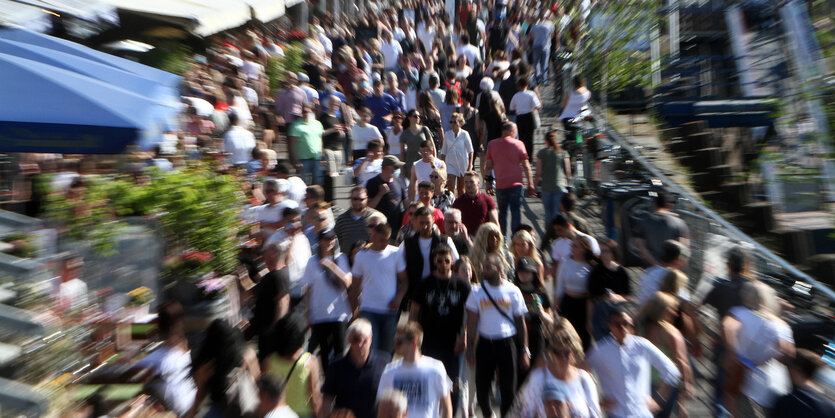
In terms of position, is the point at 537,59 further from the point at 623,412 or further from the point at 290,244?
the point at 623,412

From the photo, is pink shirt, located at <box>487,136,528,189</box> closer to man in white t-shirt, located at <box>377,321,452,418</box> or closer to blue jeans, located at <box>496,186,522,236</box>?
blue jeans, located at <box>496,186,522,236</box>

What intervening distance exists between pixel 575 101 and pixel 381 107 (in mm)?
3359

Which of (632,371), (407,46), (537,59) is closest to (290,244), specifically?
(632,371)

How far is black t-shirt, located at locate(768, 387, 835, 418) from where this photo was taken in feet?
17.8

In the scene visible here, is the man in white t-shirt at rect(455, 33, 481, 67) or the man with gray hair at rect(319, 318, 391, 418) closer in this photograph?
the man with gray hair at rect(319, 318, 391, 418)

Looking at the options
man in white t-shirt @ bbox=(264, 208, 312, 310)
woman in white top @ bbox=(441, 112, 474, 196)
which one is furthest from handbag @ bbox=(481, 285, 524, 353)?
woman in white top @ bbox=(441, 112, 474, 196)

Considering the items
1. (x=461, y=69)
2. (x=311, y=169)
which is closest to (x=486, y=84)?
(x=461, y=69)

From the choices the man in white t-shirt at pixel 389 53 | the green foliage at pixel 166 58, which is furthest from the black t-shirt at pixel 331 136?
the man in white t-shirt at pixel 389 53

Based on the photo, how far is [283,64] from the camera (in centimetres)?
1841

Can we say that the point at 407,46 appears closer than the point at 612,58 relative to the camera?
No

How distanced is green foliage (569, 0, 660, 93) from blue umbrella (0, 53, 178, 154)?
28.9 ft

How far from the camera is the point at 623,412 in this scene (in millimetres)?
6027

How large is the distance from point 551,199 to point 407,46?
1320 centimetres

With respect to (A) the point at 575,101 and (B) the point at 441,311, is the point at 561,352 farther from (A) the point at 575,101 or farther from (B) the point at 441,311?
(A) the point at 575,101
